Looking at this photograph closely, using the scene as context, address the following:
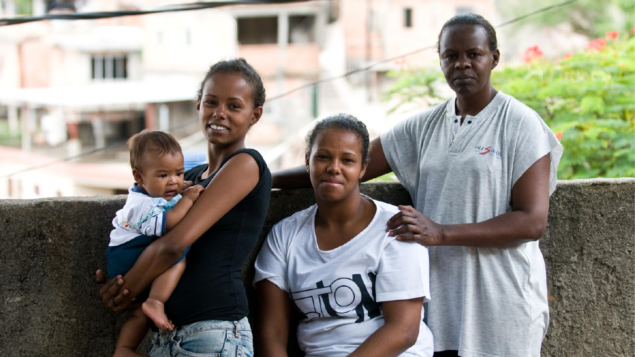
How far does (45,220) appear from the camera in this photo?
2.59m

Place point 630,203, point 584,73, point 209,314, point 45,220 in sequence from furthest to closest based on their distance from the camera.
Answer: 1. point 584,73
2. point 630,203
3. point 45,220
4. point 209,314

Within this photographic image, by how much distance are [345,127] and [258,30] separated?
69.7ft

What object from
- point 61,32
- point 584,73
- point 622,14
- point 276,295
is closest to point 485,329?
point 276,295

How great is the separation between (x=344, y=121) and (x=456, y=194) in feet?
1.65

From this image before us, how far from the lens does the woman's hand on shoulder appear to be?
7.45 ft

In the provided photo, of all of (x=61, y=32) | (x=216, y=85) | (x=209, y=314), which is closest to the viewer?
(x=209, y=314)

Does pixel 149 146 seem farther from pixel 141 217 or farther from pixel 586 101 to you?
pixel 586 101

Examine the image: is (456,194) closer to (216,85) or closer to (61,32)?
(216,85)

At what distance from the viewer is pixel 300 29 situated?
23.2 meters

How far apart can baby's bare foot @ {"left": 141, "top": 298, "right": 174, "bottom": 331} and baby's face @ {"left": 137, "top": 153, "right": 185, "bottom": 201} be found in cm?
37

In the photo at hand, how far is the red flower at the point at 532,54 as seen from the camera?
5469mm

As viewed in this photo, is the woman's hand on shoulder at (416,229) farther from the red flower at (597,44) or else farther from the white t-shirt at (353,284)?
the red flower at (597,44)

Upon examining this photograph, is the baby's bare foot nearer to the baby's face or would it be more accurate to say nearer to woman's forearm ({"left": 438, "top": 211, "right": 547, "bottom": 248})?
the baby's face

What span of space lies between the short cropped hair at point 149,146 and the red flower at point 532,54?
411cm
